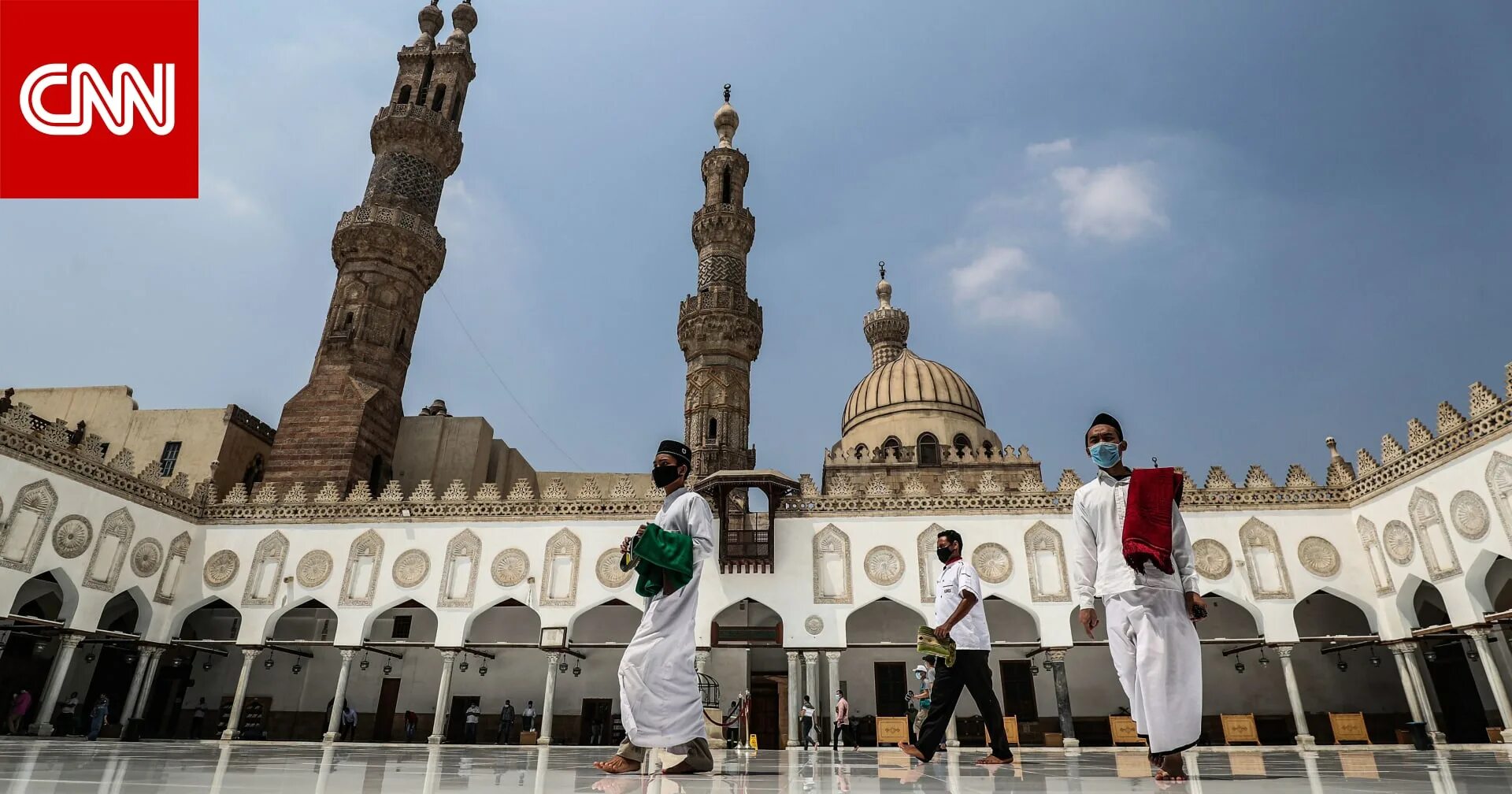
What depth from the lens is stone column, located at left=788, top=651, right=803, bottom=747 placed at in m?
14.5

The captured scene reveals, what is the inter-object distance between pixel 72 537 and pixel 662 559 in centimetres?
1642

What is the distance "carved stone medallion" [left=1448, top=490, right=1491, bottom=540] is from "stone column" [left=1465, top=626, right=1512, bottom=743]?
155 cm

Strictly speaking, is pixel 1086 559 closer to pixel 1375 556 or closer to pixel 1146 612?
pixel 1146 612

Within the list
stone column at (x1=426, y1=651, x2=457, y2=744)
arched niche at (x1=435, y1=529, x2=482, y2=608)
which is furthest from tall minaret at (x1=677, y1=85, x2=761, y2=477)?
stone column at (x1=426, y1=651, x2=457, y2=744)

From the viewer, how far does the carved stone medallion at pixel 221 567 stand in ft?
55.7

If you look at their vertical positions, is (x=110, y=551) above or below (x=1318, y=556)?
above

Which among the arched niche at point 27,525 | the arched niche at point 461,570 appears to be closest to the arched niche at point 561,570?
the arched niche at point 461,570

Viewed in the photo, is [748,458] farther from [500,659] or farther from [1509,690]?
[1509,690]

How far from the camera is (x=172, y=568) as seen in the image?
659 inches

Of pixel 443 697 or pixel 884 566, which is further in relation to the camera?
pixel 884 566

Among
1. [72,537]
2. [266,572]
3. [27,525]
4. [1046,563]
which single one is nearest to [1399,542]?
[1046,563]

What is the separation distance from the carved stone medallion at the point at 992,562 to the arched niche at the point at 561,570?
8.07m

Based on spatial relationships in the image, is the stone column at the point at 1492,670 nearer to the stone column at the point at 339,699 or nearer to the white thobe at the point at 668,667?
the white thobe at the point at 668,667

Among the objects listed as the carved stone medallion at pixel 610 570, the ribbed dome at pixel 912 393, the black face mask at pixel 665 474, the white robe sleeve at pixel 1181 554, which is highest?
the ribbed dome at pixel 912 393
